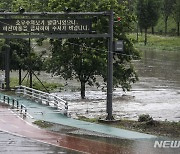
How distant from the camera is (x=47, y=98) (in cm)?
3312

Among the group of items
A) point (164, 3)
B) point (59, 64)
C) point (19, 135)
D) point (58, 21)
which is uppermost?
point (164, 3)

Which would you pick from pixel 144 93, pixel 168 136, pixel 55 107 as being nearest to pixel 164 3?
pixel 144 93

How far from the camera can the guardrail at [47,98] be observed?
2977 centimetres

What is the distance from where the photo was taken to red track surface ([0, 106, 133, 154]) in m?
20.3

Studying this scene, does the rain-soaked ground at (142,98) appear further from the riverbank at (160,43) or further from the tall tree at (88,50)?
the riverbank at (160,43)

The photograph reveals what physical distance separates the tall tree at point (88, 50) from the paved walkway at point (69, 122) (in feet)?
24.9

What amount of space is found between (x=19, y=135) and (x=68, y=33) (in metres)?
7.70

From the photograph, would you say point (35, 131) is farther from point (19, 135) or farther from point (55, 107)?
point (55, 107)

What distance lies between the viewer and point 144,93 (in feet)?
150

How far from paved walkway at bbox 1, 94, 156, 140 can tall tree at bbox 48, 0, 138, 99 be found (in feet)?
24.9

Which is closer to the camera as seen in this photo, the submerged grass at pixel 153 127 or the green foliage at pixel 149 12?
the submerged grass at pixel 153 127

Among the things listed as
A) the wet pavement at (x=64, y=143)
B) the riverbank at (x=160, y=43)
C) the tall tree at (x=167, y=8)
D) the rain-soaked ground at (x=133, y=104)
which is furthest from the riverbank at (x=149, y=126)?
the tall tree at (x=167, y=8)

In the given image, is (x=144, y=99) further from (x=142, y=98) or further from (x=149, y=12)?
(x=149, y=12)

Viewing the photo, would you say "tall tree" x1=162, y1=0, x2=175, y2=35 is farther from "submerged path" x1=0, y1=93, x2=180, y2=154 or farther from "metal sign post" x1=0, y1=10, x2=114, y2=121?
"submerged path" x1=0, y1=93, x2=180, y2=154
